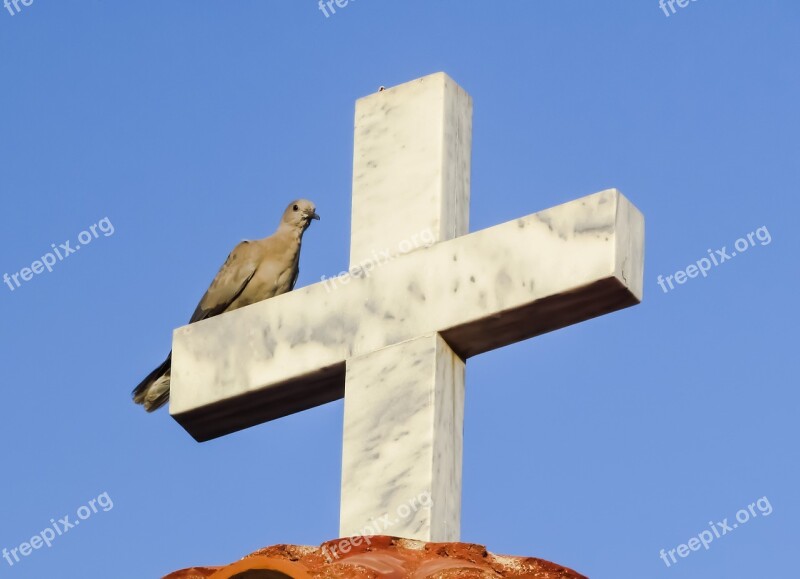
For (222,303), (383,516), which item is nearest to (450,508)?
(383,516)

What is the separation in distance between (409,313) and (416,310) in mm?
23

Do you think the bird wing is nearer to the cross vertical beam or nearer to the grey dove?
the grey dove

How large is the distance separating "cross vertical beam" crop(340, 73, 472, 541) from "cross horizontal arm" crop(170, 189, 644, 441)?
4.1 inches

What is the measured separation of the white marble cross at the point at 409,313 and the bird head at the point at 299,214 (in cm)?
296

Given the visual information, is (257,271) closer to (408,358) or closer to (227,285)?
(227,285)

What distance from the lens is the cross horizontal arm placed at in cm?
480

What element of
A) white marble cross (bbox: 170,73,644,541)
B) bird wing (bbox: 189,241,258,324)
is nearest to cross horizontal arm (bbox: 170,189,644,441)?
white marble cross (bbox: 170,73,644,541)

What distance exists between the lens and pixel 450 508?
4.75 meters

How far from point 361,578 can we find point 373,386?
0.96 m

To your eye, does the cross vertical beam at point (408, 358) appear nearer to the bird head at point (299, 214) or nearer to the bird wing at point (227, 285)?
the bird wing at point (227, 285)

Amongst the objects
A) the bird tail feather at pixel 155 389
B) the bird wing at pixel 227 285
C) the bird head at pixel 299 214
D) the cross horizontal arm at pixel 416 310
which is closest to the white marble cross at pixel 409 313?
the cross horizontal arm at pixel 416 310

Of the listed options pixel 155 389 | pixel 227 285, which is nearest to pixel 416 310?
pixel 155 389

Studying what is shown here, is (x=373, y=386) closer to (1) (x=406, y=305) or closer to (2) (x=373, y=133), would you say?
(1) (x=406, y=305)

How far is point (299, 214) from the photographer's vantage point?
8.52 metres
